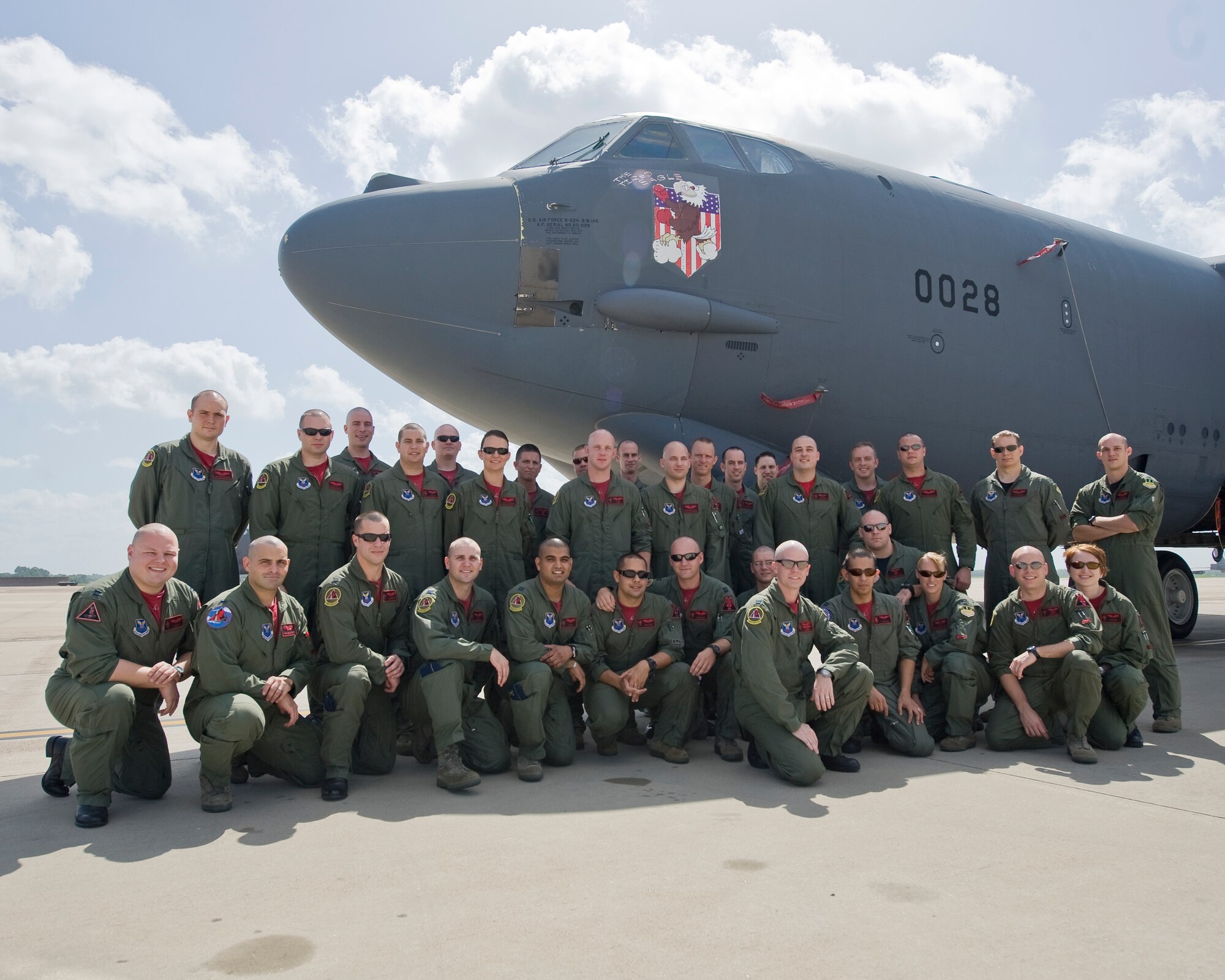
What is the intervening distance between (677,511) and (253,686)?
2.81 metres

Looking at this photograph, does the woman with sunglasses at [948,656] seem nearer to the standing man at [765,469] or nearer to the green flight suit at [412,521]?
the standing man at [765,469]

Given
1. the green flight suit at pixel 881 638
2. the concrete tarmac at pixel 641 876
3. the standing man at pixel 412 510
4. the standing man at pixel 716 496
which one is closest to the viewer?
the concrete tarmac at pixel 641 876

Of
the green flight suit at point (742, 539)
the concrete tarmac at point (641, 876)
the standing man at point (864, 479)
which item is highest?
the standing man at point (864, 479)

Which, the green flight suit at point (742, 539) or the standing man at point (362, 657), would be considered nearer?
the standing man at point (362, 657)

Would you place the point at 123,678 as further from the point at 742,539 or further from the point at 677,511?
the point at 742,539

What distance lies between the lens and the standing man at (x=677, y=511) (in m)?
5.86

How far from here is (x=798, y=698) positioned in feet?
15.7

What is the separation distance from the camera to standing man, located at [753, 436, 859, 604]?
600 cm

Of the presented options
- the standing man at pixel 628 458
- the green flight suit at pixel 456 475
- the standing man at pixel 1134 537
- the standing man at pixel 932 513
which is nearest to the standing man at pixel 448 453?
the green flight suit at pixel 456 475

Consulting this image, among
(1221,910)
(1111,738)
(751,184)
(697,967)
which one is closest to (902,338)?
(751,184)

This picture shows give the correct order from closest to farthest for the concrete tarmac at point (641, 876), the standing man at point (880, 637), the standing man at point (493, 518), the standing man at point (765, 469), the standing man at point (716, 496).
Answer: the concrete tarmac at point (641, 876)
the standing man at point (880, 637)
the standing man at point (493, 518)
the standing man at point (716, 496)
the standing man at point (765, 469)

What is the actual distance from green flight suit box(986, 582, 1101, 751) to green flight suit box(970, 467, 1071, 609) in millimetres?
602

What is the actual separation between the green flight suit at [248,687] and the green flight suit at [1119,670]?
4.22m

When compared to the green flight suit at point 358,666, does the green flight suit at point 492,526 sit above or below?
above
